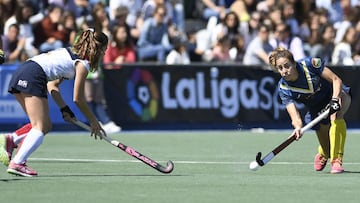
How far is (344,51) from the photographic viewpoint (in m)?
18.5

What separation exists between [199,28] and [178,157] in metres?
8.92

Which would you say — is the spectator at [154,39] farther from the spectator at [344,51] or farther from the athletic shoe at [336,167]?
the athletic shoe at [336,167]

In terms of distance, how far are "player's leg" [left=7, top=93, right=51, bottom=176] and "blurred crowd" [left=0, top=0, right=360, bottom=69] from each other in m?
7.44

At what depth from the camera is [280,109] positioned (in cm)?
1691

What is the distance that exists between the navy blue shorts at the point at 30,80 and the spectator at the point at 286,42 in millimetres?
9146

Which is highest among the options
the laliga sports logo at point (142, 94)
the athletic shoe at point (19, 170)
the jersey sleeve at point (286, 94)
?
the jersey sleeve at point (286, 94)

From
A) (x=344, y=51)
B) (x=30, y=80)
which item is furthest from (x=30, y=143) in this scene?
(x=344, y=51)

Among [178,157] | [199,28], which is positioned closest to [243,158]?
[178,157]

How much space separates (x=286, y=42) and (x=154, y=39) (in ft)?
7.34

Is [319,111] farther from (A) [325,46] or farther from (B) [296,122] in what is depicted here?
(A) [325,46]

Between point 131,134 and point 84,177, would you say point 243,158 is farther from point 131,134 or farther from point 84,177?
point 131,134

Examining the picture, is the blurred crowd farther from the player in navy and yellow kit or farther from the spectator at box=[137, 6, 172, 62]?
the player in navy and yellow kit

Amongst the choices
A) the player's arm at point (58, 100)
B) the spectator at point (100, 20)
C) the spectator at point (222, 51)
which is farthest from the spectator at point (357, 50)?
the player's arm at point (58, 100)

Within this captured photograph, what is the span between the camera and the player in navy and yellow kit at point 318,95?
9.55m
